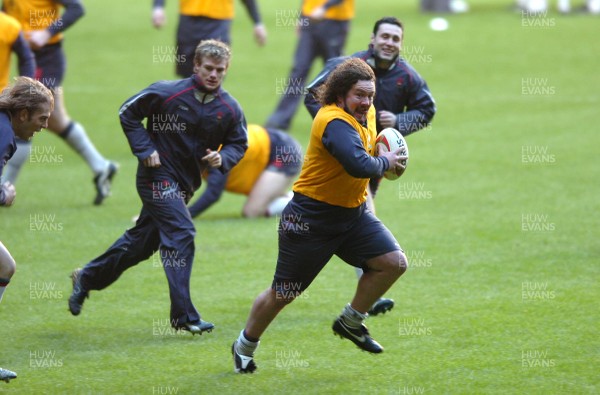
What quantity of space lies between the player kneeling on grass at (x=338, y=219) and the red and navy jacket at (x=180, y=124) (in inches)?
45.1

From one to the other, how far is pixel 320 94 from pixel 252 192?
182 inches

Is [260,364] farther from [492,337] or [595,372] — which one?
[595,372]

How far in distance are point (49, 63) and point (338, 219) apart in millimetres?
5871

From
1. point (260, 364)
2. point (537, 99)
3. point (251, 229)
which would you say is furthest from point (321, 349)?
point (537, 99)

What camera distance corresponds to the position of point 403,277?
874 cm

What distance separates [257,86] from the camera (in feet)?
58.7

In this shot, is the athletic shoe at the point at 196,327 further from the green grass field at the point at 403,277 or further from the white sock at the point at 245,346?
the white sock at the point at 245,346

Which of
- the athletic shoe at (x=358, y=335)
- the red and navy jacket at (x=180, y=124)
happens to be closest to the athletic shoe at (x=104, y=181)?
the red and navy jacket at (x=180, y=124)

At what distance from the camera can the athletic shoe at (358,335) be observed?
6520mm

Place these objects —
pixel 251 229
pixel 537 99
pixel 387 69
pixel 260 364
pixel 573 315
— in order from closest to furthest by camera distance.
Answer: pixel 260 364 < pixel 573 315 < pixel 387 69 < pixel 251 229 < pixel 537 99

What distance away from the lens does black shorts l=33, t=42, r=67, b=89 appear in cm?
1109

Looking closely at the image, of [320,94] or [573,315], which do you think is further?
[573,315]

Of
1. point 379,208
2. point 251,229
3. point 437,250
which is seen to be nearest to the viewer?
point 437,250

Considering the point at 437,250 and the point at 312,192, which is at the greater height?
the point at 312,192
